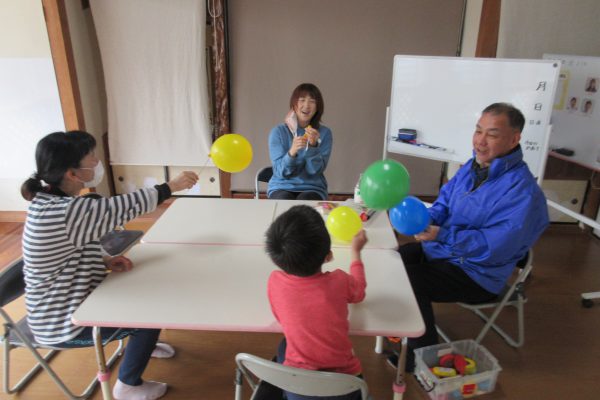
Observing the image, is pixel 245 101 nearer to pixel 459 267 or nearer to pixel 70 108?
pixel 70 108

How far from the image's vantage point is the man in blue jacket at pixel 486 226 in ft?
5.96

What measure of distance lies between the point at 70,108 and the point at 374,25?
9.05ft

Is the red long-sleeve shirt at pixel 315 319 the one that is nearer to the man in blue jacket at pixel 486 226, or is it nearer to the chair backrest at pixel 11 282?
the man in blue jacket at pixel 486 226

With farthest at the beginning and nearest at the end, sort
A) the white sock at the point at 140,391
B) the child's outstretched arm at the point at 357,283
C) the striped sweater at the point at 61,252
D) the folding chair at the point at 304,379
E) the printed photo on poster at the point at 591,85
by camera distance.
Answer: the printed photo on poster at the point at 591,85 < the white sock at the point at 140,391 < the striped sweater at the point at 61,252 < the child's outstretched arm at the point at 357,283 < the folding chair at the point at 304,379

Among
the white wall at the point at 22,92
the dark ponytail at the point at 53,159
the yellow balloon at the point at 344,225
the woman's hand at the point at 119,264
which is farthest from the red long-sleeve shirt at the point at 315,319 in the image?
the white wall at the point at 22,92

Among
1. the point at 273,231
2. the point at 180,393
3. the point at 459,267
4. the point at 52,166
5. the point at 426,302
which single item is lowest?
the point at 180,393

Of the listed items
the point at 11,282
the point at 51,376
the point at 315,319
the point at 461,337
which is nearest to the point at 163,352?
the point at 51,376

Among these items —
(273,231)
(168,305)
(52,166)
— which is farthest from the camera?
(52,166)

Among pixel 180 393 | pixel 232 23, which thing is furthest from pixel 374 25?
pixel 180 393

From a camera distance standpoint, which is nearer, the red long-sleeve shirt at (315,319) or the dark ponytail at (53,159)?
A: the red long-sleeve shirt at (315,319)

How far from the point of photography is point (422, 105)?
315cm

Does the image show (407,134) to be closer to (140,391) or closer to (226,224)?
(226,224)

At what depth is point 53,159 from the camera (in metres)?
1.53

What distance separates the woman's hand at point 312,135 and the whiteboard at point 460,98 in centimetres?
80
